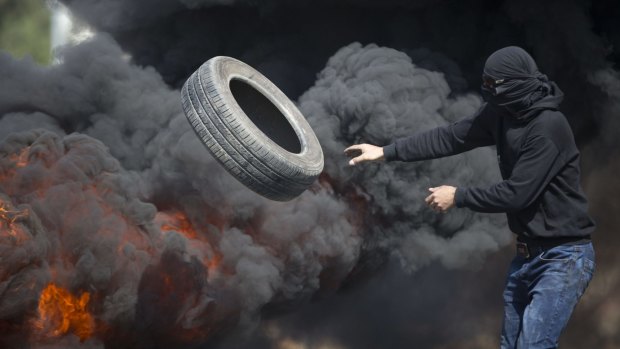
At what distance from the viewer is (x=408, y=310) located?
33.1 feet

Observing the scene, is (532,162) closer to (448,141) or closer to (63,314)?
(448,141)

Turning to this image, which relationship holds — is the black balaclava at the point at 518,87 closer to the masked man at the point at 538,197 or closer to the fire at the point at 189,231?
the masked man at the point at 538,197

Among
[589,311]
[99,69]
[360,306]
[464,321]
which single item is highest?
[99,69]

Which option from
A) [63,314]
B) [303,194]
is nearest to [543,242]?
[63,314]

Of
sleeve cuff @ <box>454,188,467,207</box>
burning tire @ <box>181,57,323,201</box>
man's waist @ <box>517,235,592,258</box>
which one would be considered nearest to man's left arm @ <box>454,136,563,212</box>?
sleeve cuff @ <box>454,188,467,207</box>

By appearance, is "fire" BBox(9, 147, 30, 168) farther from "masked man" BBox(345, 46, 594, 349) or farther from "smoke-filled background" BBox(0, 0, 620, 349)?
"masked man" BBox(345, 46, 594, 349)

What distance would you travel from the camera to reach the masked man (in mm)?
4137

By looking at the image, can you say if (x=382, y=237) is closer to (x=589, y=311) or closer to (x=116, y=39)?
(x=589, y=311)

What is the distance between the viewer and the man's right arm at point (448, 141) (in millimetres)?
4719

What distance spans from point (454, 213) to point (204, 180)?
294cm

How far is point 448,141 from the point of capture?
481cm

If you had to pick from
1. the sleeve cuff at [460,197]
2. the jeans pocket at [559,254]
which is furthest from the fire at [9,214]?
the jeans pocket at [559,254]

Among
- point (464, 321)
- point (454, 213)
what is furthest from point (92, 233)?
point (464, 321)

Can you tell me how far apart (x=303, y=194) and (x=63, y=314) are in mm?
2877
